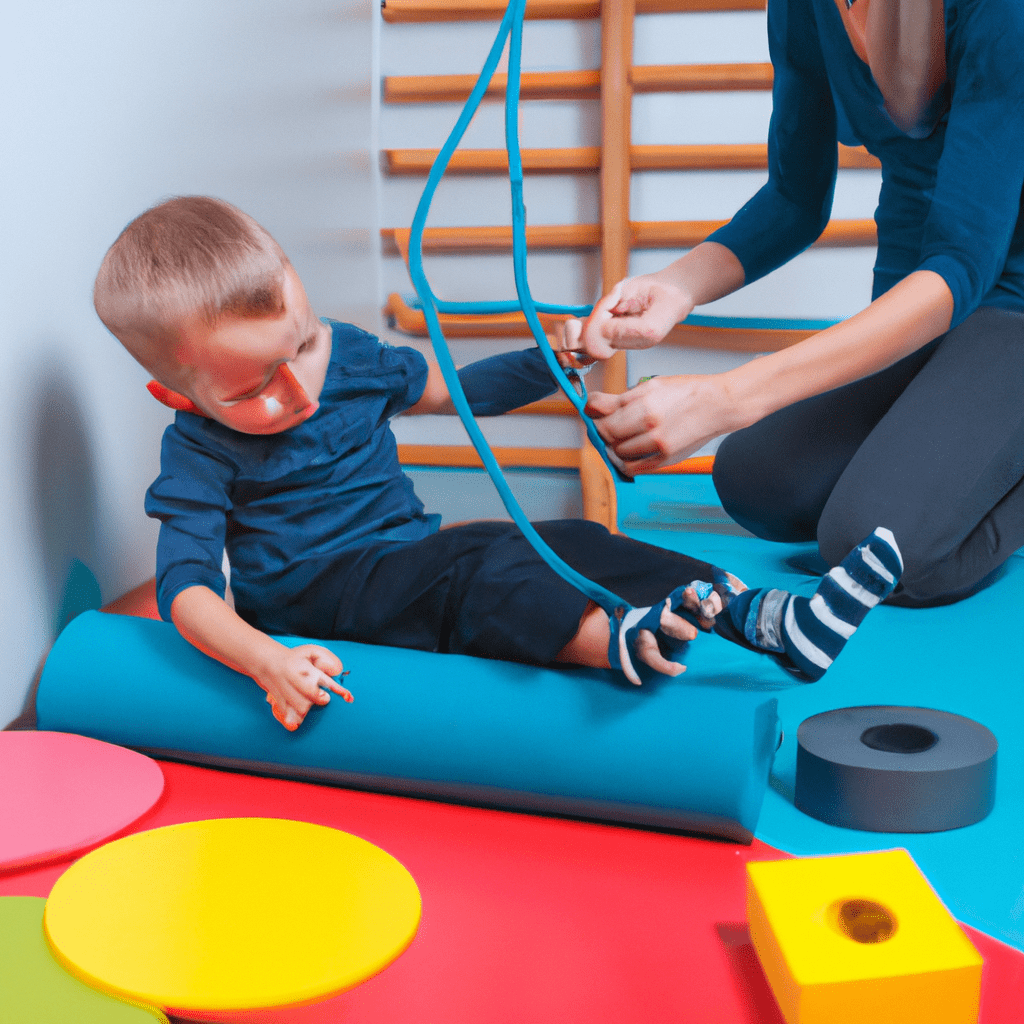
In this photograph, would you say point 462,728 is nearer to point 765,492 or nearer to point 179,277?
point 179,277

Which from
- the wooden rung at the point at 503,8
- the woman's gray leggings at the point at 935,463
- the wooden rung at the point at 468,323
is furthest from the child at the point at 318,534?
the wooden rung at the point at 503,8

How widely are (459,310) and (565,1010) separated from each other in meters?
0.80

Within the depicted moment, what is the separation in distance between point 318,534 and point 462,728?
0.30m

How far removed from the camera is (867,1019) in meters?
0.53

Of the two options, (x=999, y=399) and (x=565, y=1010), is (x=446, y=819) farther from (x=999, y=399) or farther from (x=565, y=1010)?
(x=999, y=399)

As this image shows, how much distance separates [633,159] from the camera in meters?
2.00

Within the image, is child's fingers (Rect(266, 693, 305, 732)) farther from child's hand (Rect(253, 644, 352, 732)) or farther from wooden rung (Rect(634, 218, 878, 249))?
wooden rung (Rect(634, 218, 878, 249))

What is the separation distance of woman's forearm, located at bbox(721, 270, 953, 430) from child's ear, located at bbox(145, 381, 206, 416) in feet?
1.68

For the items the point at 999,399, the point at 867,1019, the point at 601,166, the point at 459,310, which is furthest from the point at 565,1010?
the point at 601,166

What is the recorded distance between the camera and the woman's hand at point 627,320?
89cm

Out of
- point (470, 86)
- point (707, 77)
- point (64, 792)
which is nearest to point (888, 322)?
point (64, 792)

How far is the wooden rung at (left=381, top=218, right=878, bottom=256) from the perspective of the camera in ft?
6.44

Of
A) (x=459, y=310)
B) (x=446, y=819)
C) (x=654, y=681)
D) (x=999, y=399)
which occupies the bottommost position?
(x=446, y=819)

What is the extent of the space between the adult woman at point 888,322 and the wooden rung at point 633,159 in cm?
72
